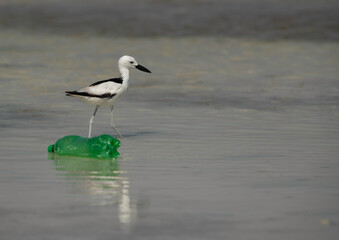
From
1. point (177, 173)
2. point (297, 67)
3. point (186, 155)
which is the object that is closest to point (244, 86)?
point (297, 67)

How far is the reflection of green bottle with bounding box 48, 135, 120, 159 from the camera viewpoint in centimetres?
1019

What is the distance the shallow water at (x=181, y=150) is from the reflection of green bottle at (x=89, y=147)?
0.21 m

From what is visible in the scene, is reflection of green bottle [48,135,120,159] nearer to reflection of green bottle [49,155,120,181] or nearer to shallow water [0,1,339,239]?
reflection of green bottle [49,155,120,181]

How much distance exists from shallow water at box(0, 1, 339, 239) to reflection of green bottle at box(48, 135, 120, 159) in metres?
0.21

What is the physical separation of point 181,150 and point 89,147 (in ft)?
4.02

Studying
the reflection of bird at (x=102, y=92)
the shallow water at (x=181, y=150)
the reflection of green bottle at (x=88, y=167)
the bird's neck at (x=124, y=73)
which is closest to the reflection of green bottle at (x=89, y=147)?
the reflection of green bottle at (x=88, y=167)

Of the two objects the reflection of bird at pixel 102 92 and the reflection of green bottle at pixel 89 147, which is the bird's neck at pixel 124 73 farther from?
the reflection of green bottle at pixel 89 147

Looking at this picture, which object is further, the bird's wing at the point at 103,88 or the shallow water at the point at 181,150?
the bird's wing at the point at 103,88

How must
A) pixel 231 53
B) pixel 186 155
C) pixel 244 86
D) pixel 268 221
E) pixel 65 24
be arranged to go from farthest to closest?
1. pixel 65 24
2. pixel 231 53
3. pixel 244 86
4. pixel 186 155
5. pixel 268 221

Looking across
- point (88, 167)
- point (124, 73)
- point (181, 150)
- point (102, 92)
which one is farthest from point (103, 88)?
point (88, 167)

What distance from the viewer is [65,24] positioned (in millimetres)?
31766

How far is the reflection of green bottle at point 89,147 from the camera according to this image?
10.2 meters

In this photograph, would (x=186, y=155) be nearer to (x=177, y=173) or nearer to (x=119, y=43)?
(x=177, y=173)

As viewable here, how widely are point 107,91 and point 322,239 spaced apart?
6.51 m
